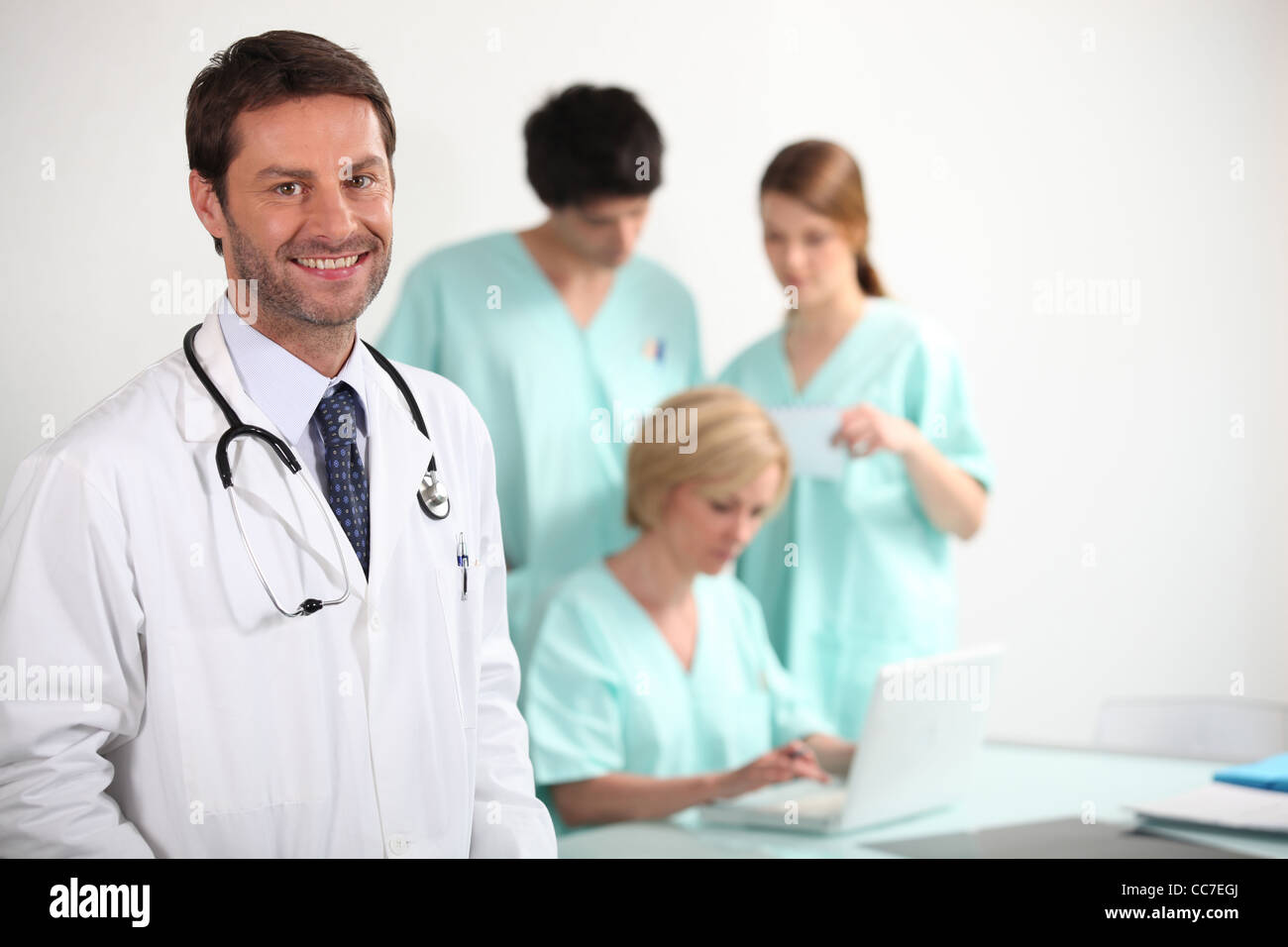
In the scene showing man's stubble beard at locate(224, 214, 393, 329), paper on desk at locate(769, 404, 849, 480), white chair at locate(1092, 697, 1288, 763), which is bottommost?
white chair at locate(1092, 697, 1288, 763)

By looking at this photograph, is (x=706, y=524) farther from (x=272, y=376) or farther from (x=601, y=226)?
(x=272, y=376)

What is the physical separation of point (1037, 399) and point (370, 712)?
2.02 meters

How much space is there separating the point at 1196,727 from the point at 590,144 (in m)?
1.58

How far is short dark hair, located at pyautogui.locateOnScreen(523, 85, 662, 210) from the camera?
7.02 feet

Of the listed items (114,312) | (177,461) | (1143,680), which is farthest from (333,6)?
(1143,680)

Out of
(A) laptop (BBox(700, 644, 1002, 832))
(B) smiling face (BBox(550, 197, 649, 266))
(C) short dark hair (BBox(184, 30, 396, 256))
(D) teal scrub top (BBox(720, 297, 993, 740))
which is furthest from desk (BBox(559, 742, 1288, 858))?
(B) smiling face (BBox(550, 197, 649, 266))

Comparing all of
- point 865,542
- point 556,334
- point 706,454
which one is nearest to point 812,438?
point 865,542

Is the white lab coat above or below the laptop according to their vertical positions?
above

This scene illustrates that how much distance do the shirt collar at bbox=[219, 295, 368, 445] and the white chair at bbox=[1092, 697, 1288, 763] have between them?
1.65 meters

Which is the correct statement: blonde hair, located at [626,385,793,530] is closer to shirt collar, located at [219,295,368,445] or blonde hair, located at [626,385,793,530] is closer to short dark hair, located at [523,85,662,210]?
short dark hair, located at [523,85,662,210]

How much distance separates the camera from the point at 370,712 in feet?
3.35

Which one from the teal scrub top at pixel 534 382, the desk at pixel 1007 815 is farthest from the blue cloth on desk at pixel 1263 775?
the teal scrub top at pixel 534 382

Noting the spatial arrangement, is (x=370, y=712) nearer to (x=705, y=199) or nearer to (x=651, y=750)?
(x=651, y=750)

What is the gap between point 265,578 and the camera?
0.99 meters
